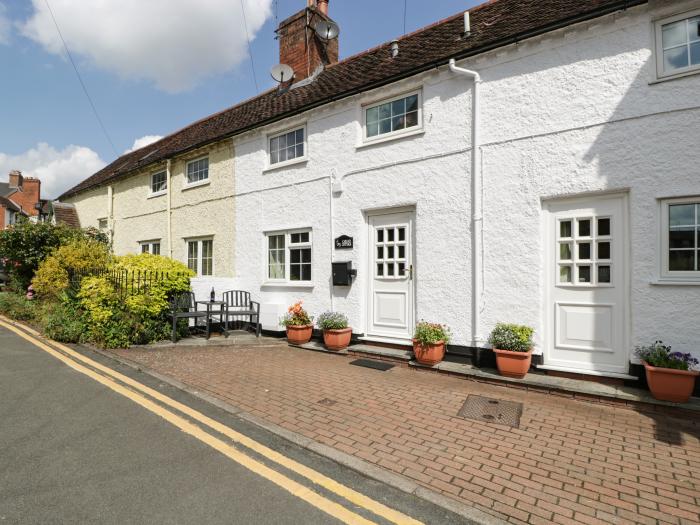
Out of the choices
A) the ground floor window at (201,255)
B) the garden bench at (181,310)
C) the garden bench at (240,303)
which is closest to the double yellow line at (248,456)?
the garden bench at (181,310)

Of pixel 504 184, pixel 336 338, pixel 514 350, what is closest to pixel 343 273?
pixel 336 338

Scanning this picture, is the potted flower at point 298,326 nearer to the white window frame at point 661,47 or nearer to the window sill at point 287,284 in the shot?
the window sill at point 287,284

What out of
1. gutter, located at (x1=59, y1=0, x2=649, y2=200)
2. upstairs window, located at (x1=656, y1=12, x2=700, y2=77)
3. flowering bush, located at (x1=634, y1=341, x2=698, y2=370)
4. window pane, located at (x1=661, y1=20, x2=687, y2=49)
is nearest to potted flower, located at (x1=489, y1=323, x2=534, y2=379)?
flowering bush, located at (x1=634, y1=341, x2=698, y2=370)

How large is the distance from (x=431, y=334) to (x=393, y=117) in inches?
176

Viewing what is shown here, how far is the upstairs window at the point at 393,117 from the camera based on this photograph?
7.64 metres

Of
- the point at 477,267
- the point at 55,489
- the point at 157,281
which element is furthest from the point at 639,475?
the point at 157,281

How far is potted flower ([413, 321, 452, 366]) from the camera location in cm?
650

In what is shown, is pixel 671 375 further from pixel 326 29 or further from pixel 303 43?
pixel 326 29

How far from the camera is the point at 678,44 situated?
209 inches

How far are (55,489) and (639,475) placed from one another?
4853mm

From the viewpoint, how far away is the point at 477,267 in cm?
654

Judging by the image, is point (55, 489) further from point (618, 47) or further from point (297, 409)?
point (618, 47)

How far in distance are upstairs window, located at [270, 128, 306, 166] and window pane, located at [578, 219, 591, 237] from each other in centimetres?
618

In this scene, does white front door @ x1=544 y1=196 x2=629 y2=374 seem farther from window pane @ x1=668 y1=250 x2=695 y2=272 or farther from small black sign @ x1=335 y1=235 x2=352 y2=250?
small black sign @ x1=335 y1=235 x2=352 y2=250
